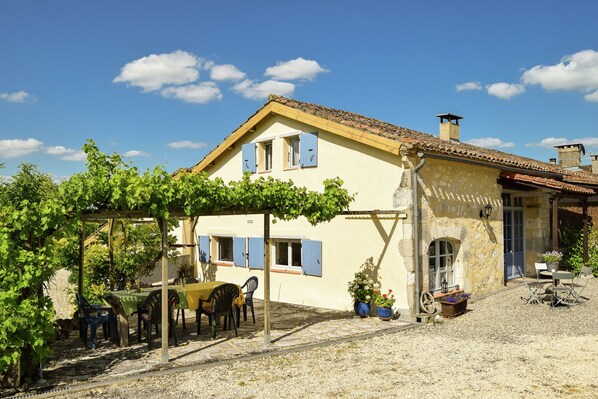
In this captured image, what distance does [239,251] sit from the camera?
44.1 ft

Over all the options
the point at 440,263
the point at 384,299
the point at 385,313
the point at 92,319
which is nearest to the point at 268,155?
the point at 440,263

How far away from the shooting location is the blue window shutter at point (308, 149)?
456 inches

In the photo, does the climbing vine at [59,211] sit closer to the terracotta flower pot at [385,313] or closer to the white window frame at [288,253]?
the terracotta flower pot at [385,313]

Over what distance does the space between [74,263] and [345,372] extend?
839cm

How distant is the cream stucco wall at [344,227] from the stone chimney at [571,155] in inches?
685

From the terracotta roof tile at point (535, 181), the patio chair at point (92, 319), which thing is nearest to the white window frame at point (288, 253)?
the patio chair at point (92, 319)

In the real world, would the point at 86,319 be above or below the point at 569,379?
above

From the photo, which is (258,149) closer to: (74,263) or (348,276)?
(348,276)

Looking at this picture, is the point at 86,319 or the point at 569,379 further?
the point at 86,319

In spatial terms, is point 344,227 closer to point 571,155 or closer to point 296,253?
point 296,253

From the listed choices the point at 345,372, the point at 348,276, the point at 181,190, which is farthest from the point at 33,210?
the point at 348,276

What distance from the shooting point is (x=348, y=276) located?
10.8 meters

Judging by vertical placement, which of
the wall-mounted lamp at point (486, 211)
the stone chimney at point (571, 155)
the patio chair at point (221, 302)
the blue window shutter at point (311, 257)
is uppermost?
the stone chimney at point (571, 155)

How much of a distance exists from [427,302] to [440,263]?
149 cm
